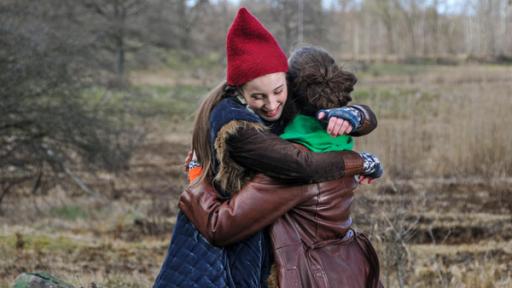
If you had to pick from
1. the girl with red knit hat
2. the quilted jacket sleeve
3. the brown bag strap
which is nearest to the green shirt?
the girl with red knit hat

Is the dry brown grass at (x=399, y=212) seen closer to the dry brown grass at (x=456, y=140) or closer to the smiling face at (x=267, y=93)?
the dry brown grass at (x=456, y=140)

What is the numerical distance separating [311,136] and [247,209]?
1.11ft

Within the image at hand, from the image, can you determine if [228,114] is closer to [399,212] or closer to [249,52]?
[249,52]

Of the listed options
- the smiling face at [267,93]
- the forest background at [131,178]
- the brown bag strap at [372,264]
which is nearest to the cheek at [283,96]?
the smiling face at [267,93]

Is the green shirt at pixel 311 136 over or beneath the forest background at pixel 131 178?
over

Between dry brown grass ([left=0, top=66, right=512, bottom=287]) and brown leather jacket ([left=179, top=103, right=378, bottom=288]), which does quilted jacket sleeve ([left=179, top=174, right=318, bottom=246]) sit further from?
dry brown grass ([left=0, top=66, right=512, bottom=287])

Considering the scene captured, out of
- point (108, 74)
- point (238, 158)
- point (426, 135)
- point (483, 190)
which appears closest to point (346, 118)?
point (238, 158)

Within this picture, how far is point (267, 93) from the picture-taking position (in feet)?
8.00

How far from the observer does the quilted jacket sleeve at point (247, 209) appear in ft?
7.60

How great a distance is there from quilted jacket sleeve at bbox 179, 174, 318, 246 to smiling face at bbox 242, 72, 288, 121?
9.6 inches

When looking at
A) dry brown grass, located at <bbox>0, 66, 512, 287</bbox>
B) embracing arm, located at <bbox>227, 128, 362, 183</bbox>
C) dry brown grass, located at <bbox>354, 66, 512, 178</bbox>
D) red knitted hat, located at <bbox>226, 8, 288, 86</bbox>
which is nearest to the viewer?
embracing arm, located at <bbox>227, 128, 362, 183</bbox>

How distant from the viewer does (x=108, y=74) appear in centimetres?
1392

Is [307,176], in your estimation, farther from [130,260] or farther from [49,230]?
[49,230]

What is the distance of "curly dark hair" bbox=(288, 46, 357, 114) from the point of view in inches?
96.2
